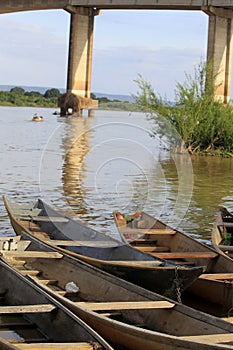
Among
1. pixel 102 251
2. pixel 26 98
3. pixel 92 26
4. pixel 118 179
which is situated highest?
pixel 92 26

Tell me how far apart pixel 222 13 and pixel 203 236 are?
1316 inches

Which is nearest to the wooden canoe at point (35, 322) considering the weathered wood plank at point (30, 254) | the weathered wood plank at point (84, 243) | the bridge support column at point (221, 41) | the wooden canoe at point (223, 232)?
the weathered wood plank at point (30, 254)

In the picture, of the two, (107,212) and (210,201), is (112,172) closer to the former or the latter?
(210,201)

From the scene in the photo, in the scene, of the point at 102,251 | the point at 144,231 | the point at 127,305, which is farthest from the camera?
the point at 144,231

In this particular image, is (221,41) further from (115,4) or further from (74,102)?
(74,102)

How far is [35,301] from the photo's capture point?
762 centimetres

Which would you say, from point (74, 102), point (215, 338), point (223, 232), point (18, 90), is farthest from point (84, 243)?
point (18, 90)

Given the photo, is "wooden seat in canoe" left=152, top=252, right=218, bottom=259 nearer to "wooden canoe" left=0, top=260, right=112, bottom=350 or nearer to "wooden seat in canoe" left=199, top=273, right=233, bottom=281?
"wooden seat in canoe" left=199, top=273, right=233, bottom=281

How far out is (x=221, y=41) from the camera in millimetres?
45844

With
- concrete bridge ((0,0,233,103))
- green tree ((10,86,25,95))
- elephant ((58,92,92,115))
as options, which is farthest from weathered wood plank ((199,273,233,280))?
green tree ((10,86,25,95))

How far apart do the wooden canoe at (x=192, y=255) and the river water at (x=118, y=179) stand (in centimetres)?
201

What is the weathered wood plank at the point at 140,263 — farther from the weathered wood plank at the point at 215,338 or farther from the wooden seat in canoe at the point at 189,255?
the weathered wood plank at the point at 215,338

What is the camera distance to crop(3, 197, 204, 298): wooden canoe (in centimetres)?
A: 841

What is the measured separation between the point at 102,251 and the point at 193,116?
1961 cm
